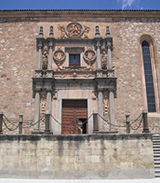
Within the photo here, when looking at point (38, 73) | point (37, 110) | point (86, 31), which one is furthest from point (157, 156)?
point (86, 31)

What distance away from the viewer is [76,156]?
9.56m

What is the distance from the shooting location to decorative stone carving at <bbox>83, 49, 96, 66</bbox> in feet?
47.8

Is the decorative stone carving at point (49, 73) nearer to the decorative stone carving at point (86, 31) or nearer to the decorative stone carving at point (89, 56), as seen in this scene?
the decorative stone carving at point (89, 56)

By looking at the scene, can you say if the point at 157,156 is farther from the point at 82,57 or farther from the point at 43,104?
the point at 82,57

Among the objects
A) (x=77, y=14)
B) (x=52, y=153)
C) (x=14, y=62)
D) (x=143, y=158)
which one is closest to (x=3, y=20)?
(x=14, y=62)

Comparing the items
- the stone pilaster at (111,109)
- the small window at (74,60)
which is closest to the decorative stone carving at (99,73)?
the stone pilaster at (111,109)

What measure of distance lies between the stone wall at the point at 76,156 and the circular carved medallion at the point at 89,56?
6508 millimetres

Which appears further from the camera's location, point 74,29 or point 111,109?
point 74,29

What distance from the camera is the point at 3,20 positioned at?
15586 mm

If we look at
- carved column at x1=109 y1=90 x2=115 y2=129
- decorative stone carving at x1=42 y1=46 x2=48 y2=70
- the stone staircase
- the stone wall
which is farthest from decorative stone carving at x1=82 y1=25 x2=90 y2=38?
the stone staircase

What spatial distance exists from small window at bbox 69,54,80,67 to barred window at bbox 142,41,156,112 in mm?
5027

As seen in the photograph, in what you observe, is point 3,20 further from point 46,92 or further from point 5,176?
point 5,176

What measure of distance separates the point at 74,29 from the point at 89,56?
2506 mm

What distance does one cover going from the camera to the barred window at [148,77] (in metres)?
14.4
